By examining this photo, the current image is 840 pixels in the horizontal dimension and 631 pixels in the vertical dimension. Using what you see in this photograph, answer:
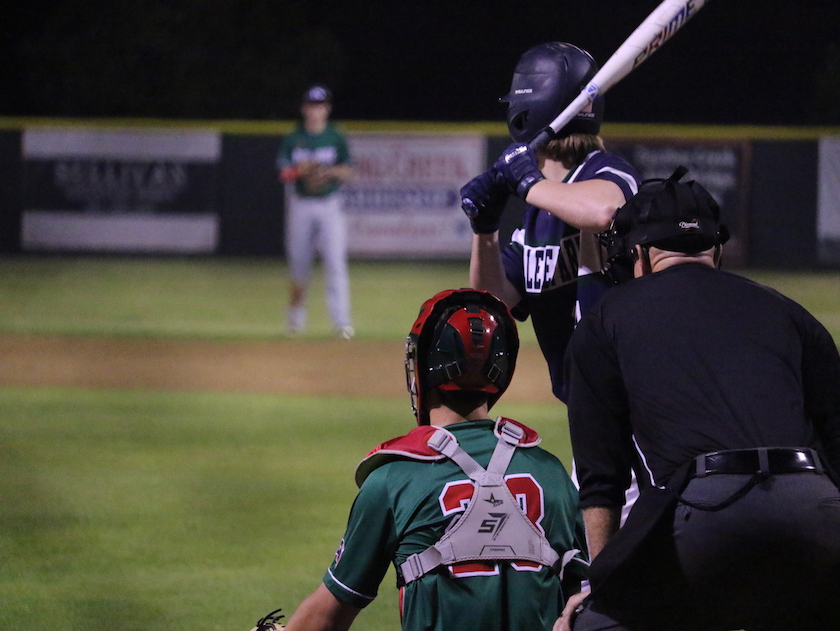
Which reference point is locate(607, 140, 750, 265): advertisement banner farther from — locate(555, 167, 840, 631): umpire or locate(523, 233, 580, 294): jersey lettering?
locate(555, 167, 840, 631): umpire

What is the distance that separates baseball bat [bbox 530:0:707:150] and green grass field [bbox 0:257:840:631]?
2003 millimetres

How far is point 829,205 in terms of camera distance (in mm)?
18297

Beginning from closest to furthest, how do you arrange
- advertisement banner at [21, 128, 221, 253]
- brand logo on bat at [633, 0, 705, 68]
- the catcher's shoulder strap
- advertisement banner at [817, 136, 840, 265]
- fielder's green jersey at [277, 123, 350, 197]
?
the catcher's shoulder strap, brand logo on bat at [633, 0, 705, 68], fielder's green jersey at [277, 123, 350, 197], advertisement banner at [817, 136, 840, 265], advertisement banner at [21, 128, 221, 253]

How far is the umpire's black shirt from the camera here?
2.49 m

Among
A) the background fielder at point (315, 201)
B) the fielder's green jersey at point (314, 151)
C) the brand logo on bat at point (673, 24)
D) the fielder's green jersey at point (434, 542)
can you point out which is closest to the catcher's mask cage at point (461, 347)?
the fielder's green jersey at point (434, 542)

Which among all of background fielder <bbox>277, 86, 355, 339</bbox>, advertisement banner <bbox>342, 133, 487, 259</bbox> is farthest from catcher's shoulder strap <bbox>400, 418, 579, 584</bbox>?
advertisement banner <bbox>342, 133, 487, 259</bbox>

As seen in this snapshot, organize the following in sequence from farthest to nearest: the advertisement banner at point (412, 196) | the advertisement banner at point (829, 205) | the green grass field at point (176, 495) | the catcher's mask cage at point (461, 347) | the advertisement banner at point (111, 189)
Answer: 1. the advertisement banner at point (412, 196)
2. the advertisement banner at point (111, 189)
3. the advertisement banner at point (829, 205)
4. the green grass field at point (176, 495)
5. the catcher's mask cage at point (461, 347)

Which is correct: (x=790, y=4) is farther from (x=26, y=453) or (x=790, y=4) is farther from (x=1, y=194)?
(x=26, y=453)

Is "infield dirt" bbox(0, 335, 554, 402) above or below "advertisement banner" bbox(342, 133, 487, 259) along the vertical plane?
below

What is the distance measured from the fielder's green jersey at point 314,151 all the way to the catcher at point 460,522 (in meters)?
9.64

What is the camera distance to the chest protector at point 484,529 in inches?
103

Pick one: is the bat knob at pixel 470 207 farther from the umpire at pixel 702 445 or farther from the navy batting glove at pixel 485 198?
the umpire at pixel 702 445

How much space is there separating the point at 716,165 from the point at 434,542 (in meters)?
17.1

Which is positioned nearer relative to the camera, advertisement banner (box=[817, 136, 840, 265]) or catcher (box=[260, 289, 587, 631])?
catcher (box=[260, 289, 587, 631])
